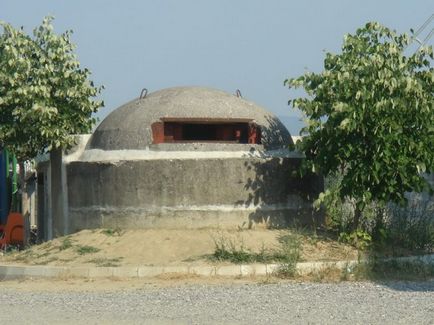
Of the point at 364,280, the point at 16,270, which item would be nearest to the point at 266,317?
the point at 364,280

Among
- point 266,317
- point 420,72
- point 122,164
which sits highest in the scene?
point 420,72

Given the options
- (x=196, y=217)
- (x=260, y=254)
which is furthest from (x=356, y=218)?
(x=196, y=217)

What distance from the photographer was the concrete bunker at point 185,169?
16.9 m

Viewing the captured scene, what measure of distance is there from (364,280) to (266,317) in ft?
14.3

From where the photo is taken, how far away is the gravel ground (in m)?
10.8

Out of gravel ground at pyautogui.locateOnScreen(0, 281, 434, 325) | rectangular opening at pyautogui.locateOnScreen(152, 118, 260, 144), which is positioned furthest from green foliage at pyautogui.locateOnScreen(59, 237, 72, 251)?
rectangular opening at pyautogui.locateOnScreen(152, 118, 260, 144)

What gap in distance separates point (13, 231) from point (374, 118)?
35.0 feet

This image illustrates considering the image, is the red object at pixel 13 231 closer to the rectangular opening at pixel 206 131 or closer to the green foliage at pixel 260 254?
the rectangular opening at pixel 206 131

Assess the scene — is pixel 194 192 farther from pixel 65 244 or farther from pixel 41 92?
pixel 41 92

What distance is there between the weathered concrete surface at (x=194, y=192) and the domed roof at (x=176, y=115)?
0.63 metres

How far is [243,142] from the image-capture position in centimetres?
1802

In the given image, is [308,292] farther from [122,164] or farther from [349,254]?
[122,164]

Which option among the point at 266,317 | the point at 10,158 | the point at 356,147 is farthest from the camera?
the point at 10,158

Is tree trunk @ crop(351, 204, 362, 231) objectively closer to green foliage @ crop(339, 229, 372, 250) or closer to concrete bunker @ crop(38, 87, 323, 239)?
green foliage @ crop(339, 229, 372, 250)
